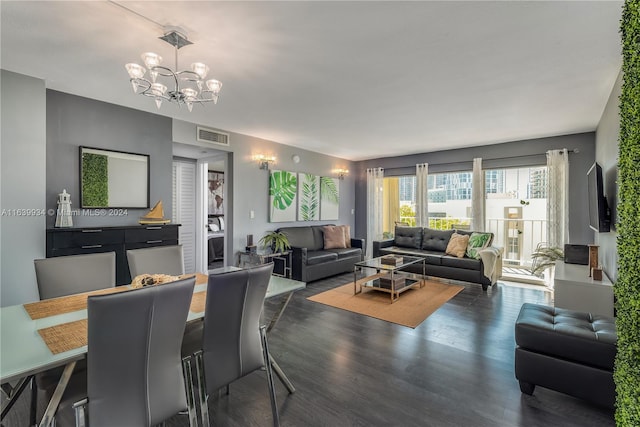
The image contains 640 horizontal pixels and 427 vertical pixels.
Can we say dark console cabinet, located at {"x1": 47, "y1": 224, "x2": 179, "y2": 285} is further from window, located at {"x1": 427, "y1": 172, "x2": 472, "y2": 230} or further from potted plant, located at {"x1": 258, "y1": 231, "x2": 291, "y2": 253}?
window, located at {"x1": 427, "y1": 172, "x2": 472, "y2": 230}

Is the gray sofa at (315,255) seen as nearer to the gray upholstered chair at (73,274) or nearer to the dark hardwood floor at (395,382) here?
the dark hardwood floor at (395,382)

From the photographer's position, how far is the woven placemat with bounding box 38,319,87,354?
1.25 m

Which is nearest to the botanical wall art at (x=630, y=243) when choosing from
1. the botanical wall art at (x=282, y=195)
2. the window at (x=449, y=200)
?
the botanical wall art at (x=282, y=195)

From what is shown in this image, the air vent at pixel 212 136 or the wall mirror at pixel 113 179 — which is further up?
the air vent at pixel 212 136

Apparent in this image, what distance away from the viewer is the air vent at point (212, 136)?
14.8 ft

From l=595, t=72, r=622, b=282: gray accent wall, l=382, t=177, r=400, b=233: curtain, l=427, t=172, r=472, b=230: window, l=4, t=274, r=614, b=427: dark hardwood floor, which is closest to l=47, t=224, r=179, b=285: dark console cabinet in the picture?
l=4, t=274, r=614, b=427: dark hardwood floor

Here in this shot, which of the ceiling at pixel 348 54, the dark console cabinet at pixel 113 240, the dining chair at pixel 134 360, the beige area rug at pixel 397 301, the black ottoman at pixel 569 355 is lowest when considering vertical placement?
the beige area rug at pixel 397 301

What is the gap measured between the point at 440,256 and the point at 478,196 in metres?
1.59

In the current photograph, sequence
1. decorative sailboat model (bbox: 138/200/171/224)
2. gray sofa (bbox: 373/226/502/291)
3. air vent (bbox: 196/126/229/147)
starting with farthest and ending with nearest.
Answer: gray sofa (bbox: 373/226/502/291) → air vent (bbox: 196/126/229/147) → decorative sailboat model (bbox: 138/200/171/224)

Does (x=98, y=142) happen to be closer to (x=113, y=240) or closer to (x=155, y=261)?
(x=113, y=240)

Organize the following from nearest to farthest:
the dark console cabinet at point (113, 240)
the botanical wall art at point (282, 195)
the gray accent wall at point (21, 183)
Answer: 1. the gray accent wall at point (21, 183)
2. the dark console cabinet at point (113, 240)
3. the botanical wall art at point (282, 195)

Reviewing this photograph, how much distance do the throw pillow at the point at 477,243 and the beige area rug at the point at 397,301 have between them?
623mm

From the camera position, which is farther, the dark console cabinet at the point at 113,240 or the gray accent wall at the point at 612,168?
the dark console cabinet at the point at 113,240

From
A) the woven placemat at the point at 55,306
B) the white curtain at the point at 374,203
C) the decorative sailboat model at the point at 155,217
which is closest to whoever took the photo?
the woven placemat at the point at 55,306
